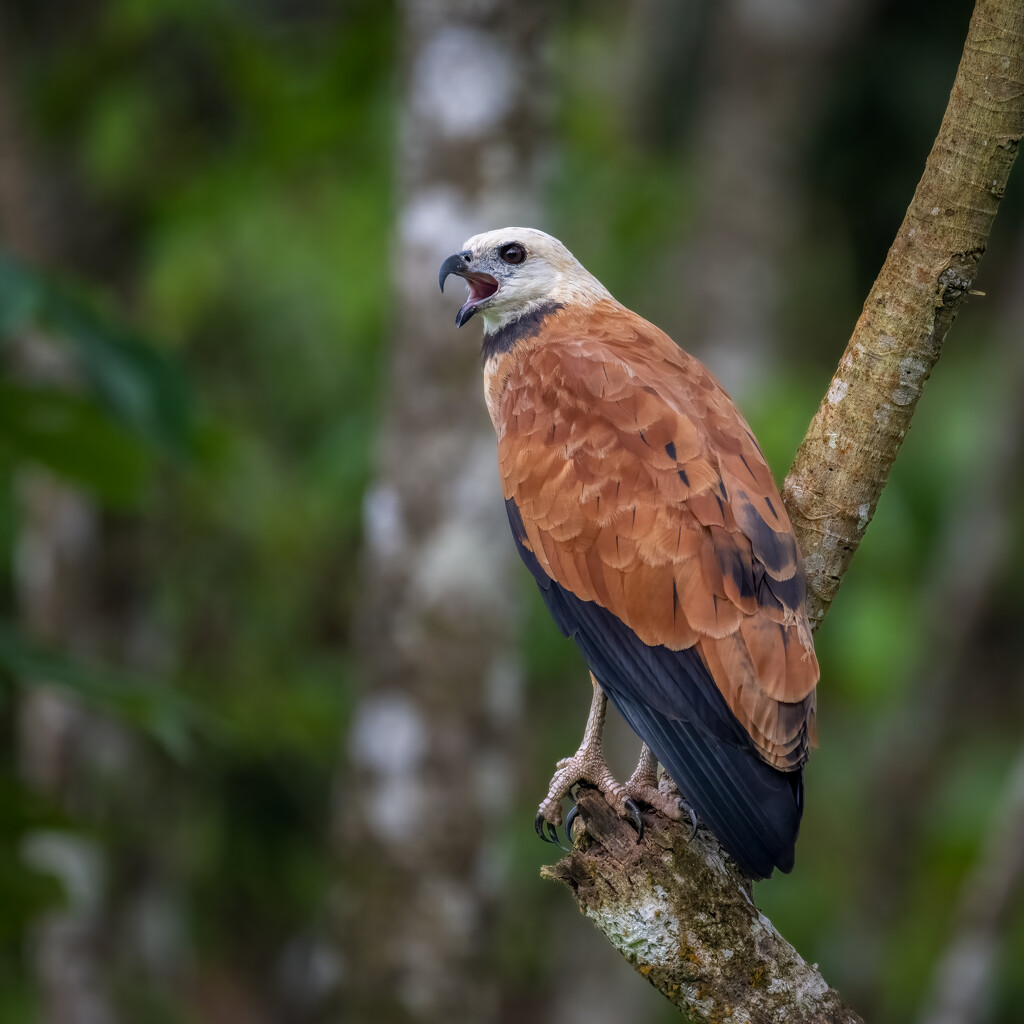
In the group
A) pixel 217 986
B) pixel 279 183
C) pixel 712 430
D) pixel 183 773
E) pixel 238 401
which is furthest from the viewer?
pixel 217 986

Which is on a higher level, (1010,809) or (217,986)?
(1010,809)

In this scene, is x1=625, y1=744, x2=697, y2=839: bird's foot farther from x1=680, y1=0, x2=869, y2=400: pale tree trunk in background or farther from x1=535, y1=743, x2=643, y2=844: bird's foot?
x1=680, y1=0, x2=869, y2=400: pale tree trunk in background

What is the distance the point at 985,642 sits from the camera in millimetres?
10391

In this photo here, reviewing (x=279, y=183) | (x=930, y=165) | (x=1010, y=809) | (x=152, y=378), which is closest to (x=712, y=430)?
(x=930, y=165)

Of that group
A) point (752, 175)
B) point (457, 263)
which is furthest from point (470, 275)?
point (752, 175)

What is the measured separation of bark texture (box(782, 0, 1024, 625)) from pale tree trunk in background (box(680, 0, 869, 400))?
5010 mm

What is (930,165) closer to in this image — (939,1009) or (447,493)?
(447,493)

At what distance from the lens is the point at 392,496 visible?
4926mm

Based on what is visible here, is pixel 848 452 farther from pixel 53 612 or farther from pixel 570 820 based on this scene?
pixel 53 612

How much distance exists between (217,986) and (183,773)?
3.97 m

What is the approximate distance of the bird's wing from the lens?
2.56m

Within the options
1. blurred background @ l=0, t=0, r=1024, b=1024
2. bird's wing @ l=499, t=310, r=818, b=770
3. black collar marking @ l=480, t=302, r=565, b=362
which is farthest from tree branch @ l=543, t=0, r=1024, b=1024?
blurred background @ l=0, t=0, r=1024, b=1024

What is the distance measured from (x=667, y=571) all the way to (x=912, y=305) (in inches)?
29.4

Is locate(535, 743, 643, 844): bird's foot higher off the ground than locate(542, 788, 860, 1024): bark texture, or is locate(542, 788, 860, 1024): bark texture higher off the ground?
locate(535, 743, 643, 844): bird's foot
